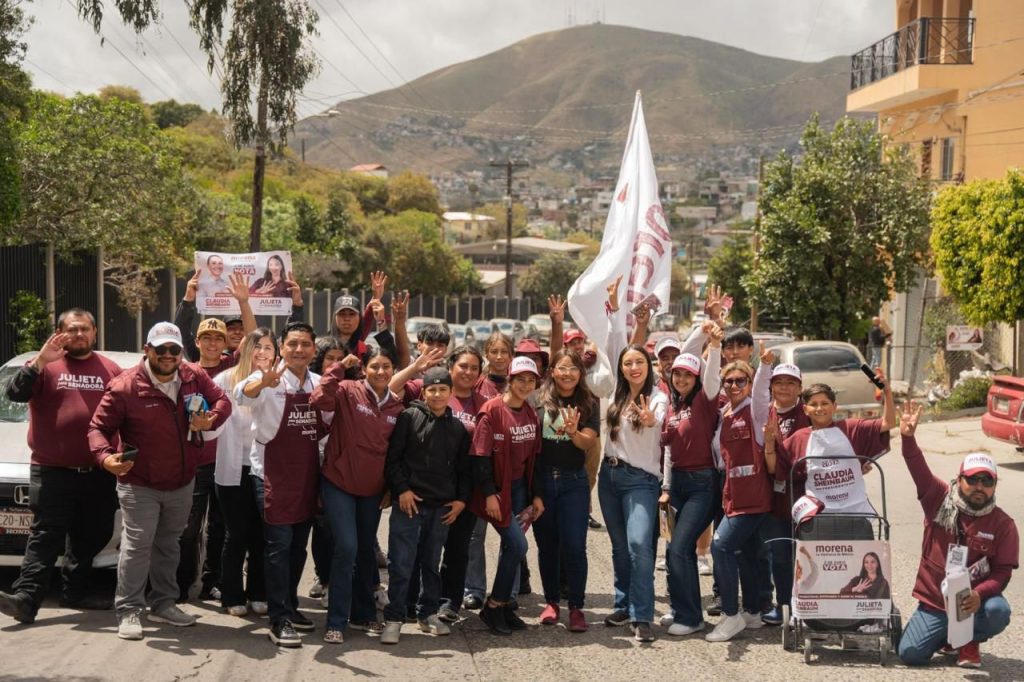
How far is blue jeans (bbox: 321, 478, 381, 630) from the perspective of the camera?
7512 mm

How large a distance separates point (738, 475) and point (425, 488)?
2.00 metres

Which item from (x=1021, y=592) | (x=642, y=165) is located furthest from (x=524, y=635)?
(x=642, y=165)

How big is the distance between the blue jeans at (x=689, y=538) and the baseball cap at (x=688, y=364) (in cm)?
66

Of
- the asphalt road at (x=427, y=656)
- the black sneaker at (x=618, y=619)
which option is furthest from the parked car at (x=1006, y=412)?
the black sneaker at (x=618, y=619)

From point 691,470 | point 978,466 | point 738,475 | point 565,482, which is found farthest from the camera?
point 565,482

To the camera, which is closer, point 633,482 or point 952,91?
point 633,482

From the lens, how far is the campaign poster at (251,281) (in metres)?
13.9

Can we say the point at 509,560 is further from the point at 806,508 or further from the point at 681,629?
the point at 806,508

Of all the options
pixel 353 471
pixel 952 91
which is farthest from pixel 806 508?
pixel 952 91

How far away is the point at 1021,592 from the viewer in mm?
9125

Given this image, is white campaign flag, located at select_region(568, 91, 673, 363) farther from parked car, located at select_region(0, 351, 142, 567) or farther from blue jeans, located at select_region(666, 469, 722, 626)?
parked car, located at select_region(0, 351, 142, 567)

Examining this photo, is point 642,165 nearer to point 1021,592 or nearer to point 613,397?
point 613,397

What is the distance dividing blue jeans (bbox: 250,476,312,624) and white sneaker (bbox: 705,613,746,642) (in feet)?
8.72

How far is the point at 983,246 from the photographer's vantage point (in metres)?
19.6
